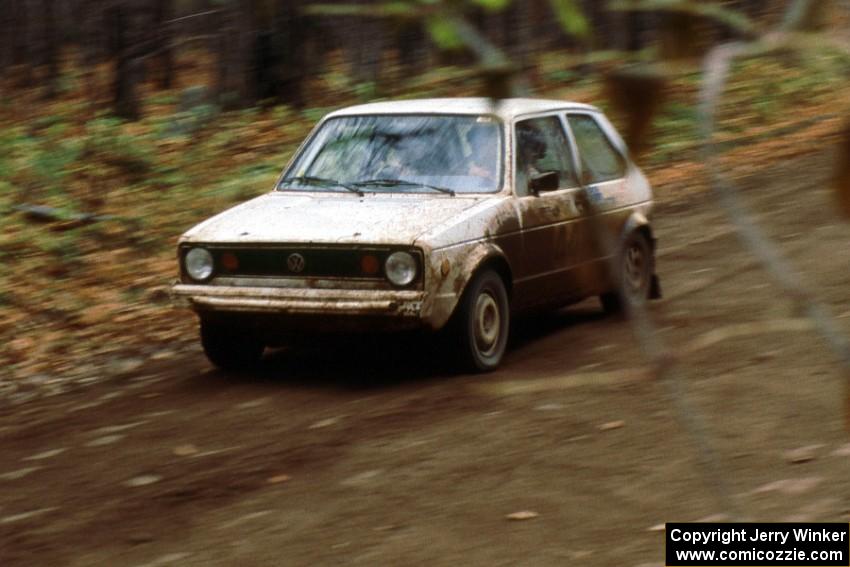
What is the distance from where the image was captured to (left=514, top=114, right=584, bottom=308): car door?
8094mm

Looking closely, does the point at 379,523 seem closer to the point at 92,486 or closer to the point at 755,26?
the point at 92,486

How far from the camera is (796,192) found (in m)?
14.1

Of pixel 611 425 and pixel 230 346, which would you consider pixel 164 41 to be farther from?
pixel 611 425

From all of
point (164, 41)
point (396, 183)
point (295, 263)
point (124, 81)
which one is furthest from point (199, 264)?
point (164, 41)

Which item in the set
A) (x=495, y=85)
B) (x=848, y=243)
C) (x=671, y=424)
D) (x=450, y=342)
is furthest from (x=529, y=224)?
(x=495, y=85)

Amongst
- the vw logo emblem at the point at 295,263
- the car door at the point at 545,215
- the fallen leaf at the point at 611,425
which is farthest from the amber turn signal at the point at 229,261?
the fallen leaf at the point at 611,425

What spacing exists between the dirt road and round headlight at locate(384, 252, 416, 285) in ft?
1.62

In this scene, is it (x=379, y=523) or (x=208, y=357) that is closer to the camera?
(x=379, y=523)

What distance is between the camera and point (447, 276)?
7.30 m

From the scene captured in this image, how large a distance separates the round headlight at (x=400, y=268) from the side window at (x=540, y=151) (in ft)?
3.79

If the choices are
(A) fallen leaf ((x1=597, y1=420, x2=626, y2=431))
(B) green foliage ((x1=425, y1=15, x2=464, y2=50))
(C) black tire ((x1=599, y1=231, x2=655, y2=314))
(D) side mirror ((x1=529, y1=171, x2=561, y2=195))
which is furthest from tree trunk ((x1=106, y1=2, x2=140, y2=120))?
(B) green foliage ((x1=425, y1=15, x2=464, y2=50))

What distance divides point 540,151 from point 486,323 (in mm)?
1290

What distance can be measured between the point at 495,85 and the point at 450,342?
595cm

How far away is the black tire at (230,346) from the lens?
26.1ft
